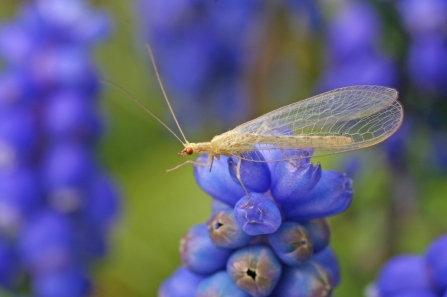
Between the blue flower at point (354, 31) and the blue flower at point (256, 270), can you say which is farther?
the blue flower at point (354, 31)

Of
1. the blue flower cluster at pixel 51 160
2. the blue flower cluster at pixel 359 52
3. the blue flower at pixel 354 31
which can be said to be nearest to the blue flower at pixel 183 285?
the blue flower cluster at pixel 51 160

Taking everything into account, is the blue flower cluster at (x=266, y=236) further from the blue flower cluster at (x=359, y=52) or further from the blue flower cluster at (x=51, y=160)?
the blue flower cluster at (x=359, y=52)

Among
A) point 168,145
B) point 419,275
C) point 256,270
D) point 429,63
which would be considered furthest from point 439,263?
point 168,145

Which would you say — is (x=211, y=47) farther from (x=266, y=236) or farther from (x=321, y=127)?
(x=266, y=236)

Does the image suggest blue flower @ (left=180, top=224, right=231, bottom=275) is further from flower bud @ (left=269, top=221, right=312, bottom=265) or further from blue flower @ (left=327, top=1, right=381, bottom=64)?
blue flower @ (left=327, top=1, right=381, bottom=64)

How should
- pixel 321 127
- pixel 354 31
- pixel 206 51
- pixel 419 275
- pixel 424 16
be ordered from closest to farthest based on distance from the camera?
pixel 419 275 → pixel 321 127 → pixel 424 16 → pixel 354 31 → pixel 206 51

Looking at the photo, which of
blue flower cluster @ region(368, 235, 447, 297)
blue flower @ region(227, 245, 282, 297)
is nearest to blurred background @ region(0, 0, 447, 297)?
blue flower cluster @ region(368, 235, 447, 297)
